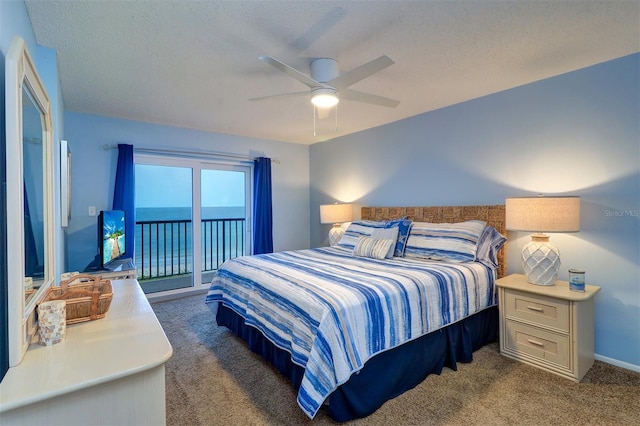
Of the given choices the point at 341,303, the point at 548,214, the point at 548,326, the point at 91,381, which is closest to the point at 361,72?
the point at 341,303

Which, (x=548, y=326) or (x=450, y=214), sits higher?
(x=450, y=214)

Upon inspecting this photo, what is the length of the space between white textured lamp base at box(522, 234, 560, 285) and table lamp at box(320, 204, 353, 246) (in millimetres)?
2256

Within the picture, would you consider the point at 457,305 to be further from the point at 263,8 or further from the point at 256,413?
the point at 263,8

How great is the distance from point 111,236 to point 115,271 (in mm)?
449

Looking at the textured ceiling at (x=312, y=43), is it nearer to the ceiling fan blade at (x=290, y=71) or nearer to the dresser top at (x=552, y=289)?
the ceiling fan blade at (x=290, y=71)

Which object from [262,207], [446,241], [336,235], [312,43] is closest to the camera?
[312,43]

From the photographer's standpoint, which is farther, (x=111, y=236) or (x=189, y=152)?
(x=189, y=152)

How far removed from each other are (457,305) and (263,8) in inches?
95.0

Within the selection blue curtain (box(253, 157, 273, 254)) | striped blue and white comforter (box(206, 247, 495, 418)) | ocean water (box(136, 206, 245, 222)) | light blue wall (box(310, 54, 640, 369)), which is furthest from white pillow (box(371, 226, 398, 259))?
ocean water (box(136, 206, 245, 222))

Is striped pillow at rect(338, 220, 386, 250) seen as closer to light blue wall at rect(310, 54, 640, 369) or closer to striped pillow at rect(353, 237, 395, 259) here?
striped pillow at rect(353, 237, 395, 259)

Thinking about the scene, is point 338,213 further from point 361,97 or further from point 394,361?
point 394,361

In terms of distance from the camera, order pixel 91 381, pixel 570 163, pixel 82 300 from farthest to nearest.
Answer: pixel 570 163 < pixel 82 300 < pixel 91 381

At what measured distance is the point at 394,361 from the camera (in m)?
1.99

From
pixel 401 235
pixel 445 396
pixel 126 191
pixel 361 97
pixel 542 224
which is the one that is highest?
pixel 361 97
